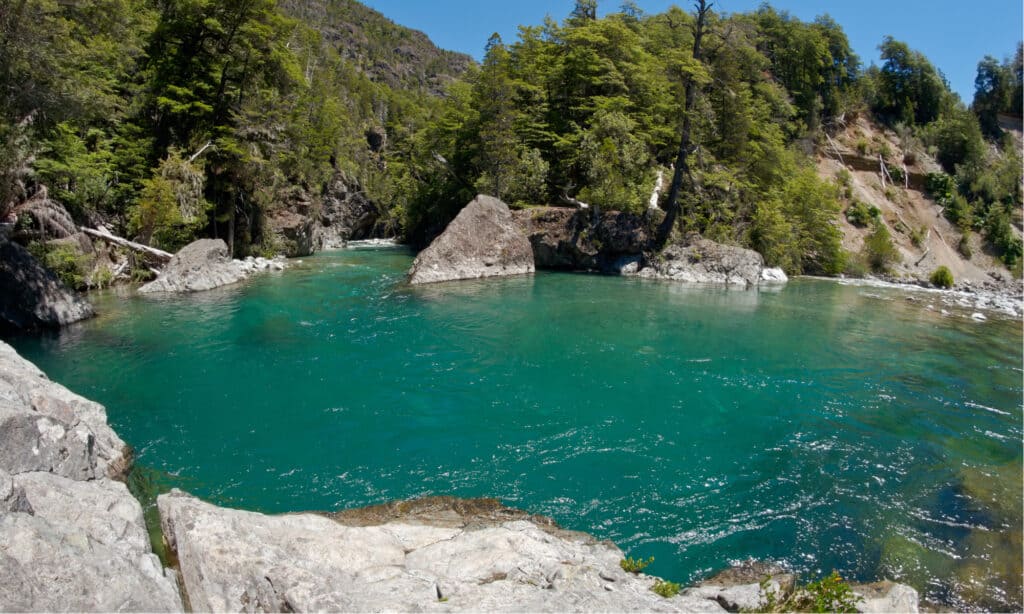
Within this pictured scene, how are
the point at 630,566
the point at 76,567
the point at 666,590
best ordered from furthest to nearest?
the point at 630,566, the point at 666,590, the point at 76,567

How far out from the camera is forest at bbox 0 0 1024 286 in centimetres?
1912

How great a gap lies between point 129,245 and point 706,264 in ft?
85.9

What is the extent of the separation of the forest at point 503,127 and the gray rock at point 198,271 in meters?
2.38

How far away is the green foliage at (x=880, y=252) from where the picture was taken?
3478 centimetres

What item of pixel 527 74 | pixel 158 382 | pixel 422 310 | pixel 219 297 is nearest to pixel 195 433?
pixel 158 382

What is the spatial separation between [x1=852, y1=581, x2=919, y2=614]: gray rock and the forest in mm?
17180

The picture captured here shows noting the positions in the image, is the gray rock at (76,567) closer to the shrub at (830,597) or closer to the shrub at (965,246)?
the shrub at (830,597)

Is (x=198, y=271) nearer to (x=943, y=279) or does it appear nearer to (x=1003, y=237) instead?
(x=943, y=279)

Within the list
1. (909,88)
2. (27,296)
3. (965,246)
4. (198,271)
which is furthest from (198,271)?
(909,88)

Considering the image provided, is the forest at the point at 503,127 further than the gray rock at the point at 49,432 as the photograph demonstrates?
Yes

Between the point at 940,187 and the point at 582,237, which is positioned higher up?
the point at 940,187

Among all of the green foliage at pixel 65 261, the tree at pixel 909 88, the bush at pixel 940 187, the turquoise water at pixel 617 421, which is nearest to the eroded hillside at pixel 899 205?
the bush at pixel 940 187

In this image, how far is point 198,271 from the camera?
21328 millimetres

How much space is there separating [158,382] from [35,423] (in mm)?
5839
